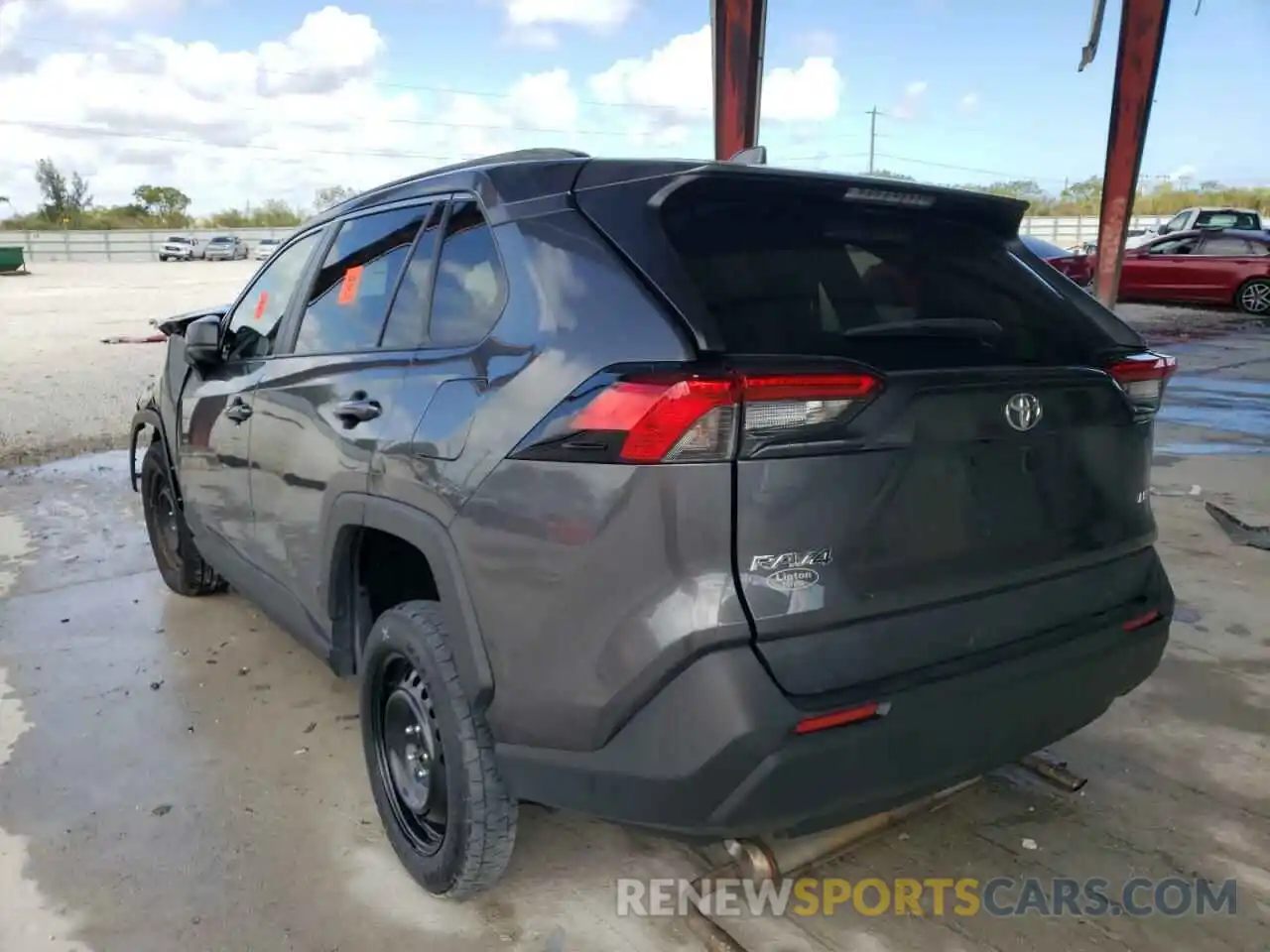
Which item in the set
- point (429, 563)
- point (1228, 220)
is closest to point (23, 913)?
point (429, 563)

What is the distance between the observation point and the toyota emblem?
84.0 inches

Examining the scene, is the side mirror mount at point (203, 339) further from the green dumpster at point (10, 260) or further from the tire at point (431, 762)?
the green dumpster at point (10, 260)

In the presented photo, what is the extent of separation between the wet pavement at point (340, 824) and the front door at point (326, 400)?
65 centimetres

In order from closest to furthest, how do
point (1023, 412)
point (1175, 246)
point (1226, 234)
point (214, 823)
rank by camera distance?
point (1023, 412) → point (214, 823) → point (1226, 234) → point (1175, 246)

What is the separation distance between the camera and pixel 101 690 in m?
3.86

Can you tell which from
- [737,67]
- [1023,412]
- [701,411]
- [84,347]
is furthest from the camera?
[84,347]

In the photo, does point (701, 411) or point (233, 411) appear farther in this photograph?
point (233, 411)

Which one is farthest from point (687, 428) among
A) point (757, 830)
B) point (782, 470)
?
point (757, 830)

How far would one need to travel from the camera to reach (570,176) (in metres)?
2.26

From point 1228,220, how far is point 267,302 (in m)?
24.3

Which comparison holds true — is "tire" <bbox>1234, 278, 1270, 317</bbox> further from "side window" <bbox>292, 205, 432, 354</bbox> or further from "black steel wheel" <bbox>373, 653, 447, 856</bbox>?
"black steel wheel" <bbox>373, 653, 447, 856</bbox>

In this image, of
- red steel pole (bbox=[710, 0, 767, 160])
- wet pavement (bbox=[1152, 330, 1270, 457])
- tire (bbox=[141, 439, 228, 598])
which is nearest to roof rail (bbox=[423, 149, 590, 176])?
tire (bbox=[141, 439, 228, 598])

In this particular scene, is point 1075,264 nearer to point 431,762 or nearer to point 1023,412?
point 1023,412

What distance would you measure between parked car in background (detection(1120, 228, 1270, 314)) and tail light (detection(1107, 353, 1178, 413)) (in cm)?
1752
